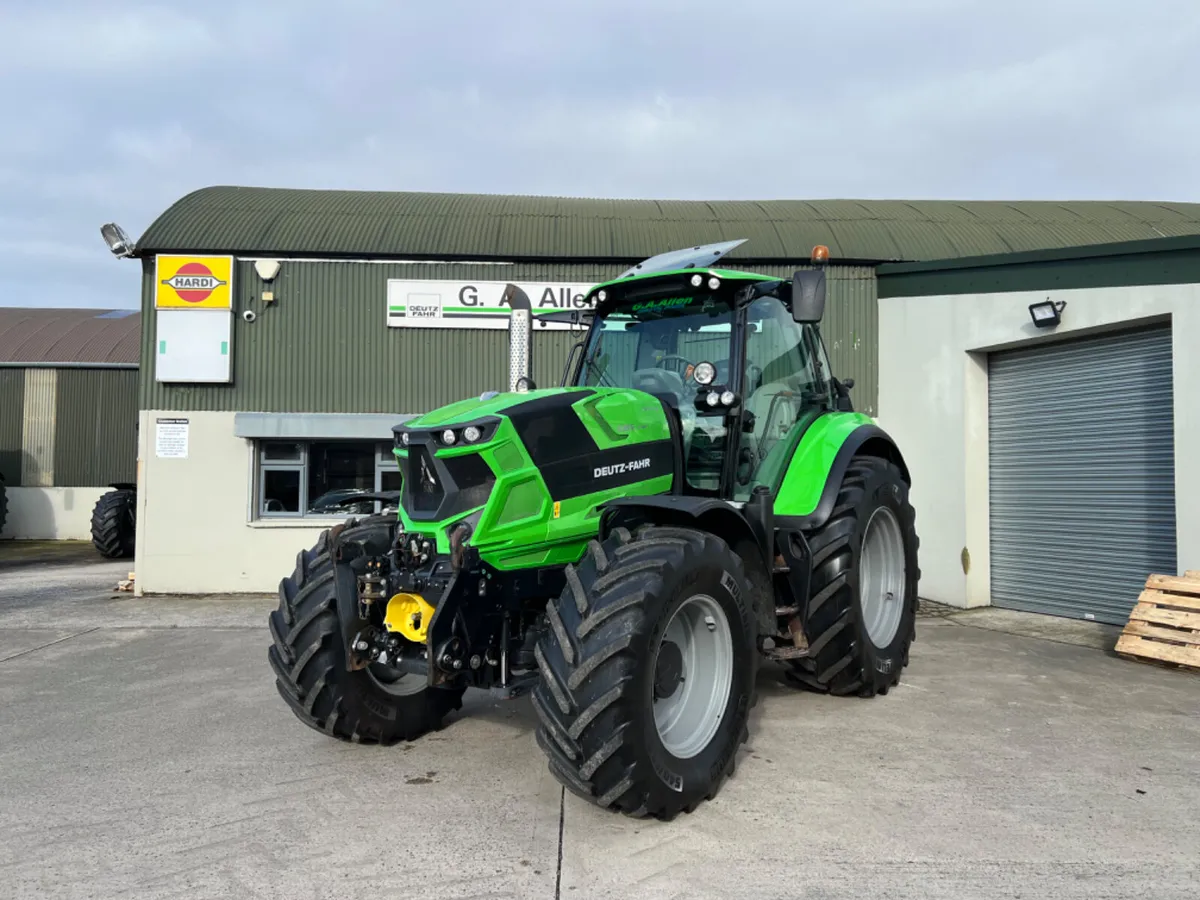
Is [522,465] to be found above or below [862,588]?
above

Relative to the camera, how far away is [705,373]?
15.5ft

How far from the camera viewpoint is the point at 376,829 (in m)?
3.73

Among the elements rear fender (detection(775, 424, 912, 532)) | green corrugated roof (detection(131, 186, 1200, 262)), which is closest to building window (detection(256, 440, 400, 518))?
green corrugated roof (detection(131, 186, 1200, 262))

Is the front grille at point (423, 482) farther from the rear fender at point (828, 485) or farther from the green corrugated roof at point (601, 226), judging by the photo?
the green corrugated roof at point (601, 226)

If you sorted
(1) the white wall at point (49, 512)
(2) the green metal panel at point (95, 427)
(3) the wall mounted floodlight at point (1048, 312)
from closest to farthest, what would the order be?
(3) the wall mounted floodlight at point (1048, 312) < (1) the white wall at point (49, 512) < (2) the green metal panel at point (95, 427)

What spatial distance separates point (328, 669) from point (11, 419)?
23.2 meters

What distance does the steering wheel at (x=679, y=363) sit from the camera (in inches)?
202

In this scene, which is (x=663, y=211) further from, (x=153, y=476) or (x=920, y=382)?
(x=153, y=476)

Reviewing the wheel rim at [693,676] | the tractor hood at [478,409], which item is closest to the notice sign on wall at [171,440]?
the tractor hood at [478,409]

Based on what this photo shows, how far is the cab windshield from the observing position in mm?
5117

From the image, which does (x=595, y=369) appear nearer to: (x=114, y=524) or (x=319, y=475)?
(x=319, y=475)

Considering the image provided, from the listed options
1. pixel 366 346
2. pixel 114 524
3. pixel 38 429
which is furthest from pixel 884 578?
pixel 38 429

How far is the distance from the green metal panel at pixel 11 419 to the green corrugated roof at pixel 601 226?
44.5ft

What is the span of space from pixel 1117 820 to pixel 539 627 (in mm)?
2703
